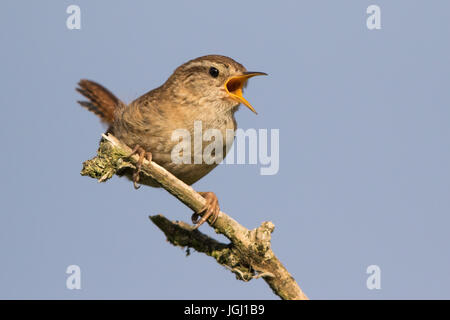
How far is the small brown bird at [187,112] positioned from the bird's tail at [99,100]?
807 mm

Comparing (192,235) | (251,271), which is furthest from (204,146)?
(251,271)

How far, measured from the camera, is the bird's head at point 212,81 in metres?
4.71

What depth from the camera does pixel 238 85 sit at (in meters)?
5.02

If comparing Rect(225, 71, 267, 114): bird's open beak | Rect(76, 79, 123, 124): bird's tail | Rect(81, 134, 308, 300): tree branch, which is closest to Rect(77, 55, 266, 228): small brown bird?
Rect(225, 71, 267, 114): bird's open beak

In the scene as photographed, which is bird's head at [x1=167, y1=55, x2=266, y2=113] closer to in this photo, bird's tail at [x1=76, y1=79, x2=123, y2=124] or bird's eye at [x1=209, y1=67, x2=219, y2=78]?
bird's eye at [x1=209, y1=67, x2=219, y2=78]

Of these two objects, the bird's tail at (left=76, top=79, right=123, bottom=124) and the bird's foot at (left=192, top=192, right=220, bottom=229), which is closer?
the bird's foot at (left=192, top=192, right=220, bottom=229)

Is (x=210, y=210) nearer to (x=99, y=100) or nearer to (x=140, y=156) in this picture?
(x=140, y=156)

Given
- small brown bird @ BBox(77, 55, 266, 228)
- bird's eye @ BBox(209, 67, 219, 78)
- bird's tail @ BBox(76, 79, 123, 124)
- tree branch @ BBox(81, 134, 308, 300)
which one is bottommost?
tree branch @ BBox(81, 134, 308, 300)

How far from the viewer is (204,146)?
4.59 m

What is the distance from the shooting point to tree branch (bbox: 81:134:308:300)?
4.09 m

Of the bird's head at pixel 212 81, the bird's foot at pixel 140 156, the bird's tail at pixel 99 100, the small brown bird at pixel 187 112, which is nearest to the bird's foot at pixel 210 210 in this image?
the small brown bird at pixel 187 112

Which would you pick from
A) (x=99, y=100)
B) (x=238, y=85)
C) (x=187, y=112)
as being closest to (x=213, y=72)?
(x=238, y=85)

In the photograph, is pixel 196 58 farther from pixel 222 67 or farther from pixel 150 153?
pixel 150 153
